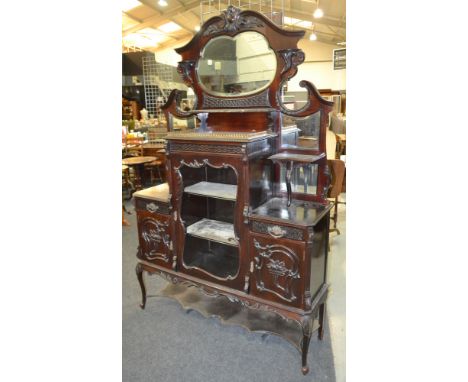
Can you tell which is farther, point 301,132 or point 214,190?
point 214,190

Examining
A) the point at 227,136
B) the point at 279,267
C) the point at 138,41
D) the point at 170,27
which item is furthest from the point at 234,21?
the point at 138,41

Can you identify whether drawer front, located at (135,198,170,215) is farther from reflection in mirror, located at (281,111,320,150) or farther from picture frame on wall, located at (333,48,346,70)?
picture frame on wall, located at (333,48,346,70)

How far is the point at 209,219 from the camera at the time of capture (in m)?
2.22

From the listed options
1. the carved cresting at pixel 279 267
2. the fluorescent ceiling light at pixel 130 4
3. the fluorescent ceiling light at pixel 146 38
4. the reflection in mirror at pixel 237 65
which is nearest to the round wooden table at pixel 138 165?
the reflection in mirror at pixel 237 65

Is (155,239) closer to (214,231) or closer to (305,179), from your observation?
A: (214,231)

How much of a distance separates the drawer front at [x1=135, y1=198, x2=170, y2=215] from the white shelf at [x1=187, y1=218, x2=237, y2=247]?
0.19 m

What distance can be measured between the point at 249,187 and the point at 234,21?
0.89 meters

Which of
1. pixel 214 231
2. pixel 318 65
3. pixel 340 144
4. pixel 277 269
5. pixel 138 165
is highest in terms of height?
pixel 318 65

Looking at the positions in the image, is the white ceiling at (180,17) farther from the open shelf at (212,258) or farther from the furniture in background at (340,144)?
the open shelf at (212,258)

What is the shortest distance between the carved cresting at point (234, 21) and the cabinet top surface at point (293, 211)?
96 centimetres

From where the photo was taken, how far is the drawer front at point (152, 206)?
2029 millimetres
